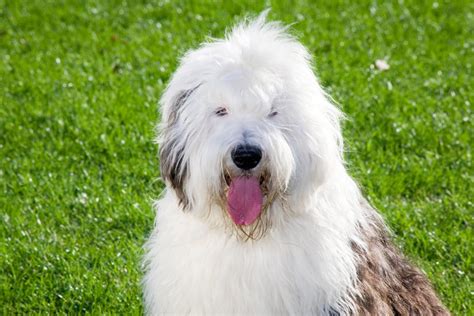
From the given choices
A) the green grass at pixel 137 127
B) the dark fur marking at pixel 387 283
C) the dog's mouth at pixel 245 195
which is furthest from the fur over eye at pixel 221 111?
the green grass at pixel 137 127

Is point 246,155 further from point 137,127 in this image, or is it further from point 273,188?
point 137,127

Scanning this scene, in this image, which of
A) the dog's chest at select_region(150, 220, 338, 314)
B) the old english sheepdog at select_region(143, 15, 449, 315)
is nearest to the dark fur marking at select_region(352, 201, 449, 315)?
the old english sheepdog at select_region(143, 15, 449, 315)

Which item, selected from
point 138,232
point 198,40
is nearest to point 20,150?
point 138,232

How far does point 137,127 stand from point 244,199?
9.72 feet

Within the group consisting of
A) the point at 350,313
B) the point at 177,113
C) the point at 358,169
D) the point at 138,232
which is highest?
the point at 177,113

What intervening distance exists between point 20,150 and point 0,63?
4.91 ft

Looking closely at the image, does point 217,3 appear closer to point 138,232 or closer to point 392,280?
point 138,232

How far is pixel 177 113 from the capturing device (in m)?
3.65

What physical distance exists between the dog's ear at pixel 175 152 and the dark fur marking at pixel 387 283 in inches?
28.9

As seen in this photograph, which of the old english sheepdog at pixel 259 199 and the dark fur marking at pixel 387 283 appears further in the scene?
the dark fur marking at pixel 387 283

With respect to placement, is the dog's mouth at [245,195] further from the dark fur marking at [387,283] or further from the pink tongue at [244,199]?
the dark fur marking at [387,283]

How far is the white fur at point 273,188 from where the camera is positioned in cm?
350

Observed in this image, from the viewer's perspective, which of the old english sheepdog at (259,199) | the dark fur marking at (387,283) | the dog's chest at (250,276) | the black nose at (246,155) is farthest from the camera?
the dark fur marking at (387,283)

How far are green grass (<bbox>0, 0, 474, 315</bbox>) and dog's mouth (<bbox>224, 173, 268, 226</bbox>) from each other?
54.7 inches
